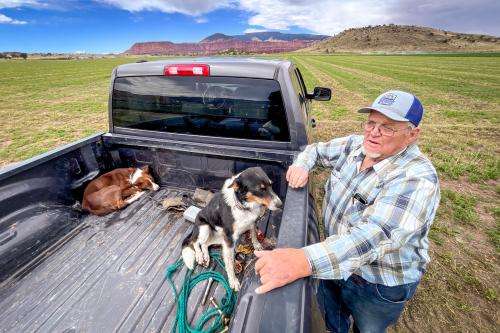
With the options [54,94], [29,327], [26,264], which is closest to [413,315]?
[29,327]

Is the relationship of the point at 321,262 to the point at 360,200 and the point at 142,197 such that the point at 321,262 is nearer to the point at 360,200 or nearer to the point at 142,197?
the point at 360,200

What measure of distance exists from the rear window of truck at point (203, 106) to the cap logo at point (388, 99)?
1.02 meters

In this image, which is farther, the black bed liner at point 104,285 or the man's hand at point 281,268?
the black bed liner at point 104,285

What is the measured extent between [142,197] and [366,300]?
319cm

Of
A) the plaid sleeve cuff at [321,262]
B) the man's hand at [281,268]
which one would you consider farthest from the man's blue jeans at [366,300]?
the man's hand at [281,268]

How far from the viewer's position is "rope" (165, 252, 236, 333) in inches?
91.0

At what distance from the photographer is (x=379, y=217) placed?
1.54 m

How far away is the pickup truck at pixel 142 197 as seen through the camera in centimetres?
251

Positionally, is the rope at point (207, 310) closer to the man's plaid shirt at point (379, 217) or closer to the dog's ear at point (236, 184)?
the dog's ear at point (236, 184)

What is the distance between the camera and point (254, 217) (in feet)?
9.53

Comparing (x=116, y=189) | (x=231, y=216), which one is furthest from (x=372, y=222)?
(x=116, y=189)

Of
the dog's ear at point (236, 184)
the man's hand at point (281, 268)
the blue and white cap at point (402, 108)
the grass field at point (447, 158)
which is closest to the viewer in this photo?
the man's hand at point (281, 268)

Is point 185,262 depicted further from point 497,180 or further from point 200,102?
point 497,180

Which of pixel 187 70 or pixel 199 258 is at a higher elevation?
pixel 187 70
